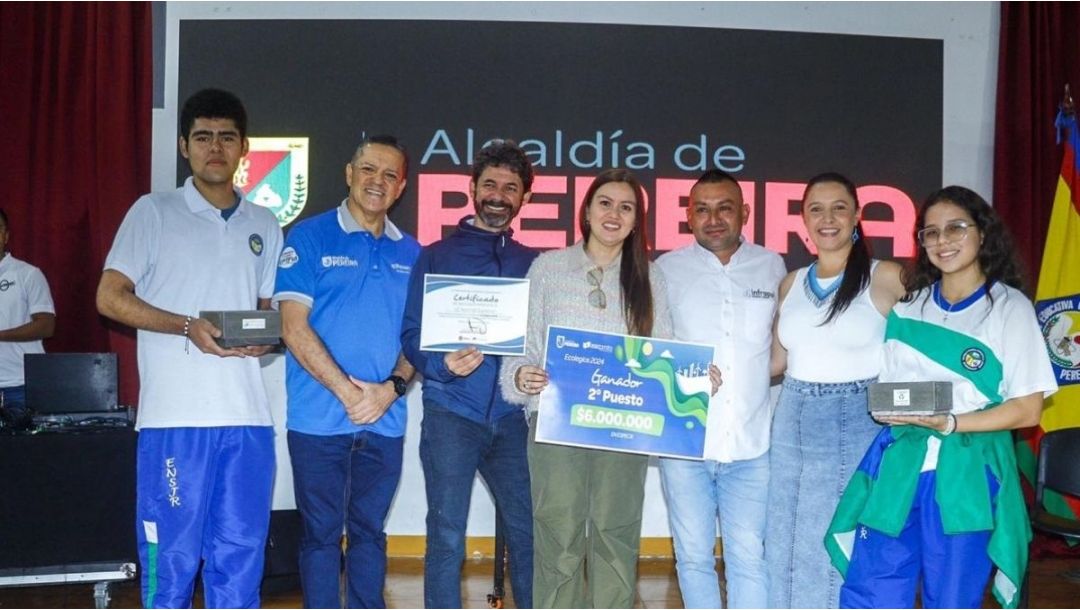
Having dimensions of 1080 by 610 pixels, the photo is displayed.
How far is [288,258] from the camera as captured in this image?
3.15 meters

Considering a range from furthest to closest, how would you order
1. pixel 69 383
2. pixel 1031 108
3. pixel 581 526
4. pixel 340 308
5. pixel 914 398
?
1. pixel 1031 108
2. pixel 69 383
3. pixel 340 308
4. pixel 581 526
5. pixel 914 398

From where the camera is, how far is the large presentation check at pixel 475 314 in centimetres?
296

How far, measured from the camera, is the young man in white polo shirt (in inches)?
116

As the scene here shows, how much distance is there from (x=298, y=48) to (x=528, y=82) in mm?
1333

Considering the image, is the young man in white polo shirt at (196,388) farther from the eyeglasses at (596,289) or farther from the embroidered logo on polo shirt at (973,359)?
the embroidered logo on polo shirt at (973,359)

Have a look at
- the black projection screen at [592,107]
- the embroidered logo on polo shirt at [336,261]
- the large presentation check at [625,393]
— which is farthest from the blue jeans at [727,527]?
the black projection screen at [592,107]

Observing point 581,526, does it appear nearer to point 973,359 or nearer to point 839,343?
point 839,343

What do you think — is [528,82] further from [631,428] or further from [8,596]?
[8,596]

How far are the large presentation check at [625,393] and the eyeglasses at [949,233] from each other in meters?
0.74

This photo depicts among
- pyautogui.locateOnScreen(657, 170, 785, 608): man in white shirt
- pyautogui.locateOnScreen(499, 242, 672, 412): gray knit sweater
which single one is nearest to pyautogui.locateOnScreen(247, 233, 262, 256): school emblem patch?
pyautogui.locateOnScreen(499, 242, 672, 412): gray knit sweater

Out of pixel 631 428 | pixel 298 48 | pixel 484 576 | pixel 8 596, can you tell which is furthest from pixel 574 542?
pixel 298 48

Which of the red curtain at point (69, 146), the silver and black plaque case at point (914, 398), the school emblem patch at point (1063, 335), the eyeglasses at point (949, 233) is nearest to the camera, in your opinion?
the silver and black plaque case at point (914, 398)

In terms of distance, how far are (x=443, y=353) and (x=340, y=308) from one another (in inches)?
15.9

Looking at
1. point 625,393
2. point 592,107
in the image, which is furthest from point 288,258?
point 592,107
